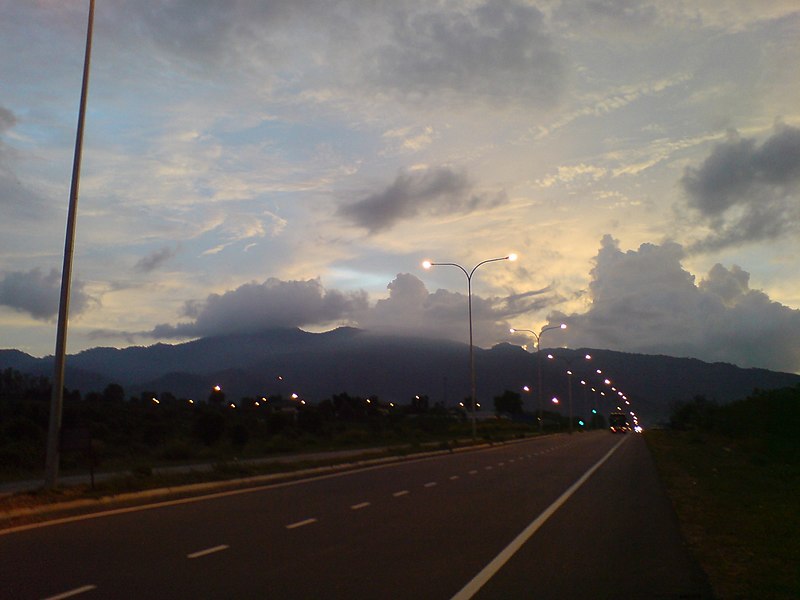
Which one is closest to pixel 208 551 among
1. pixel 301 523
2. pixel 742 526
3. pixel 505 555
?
pixel 301 523

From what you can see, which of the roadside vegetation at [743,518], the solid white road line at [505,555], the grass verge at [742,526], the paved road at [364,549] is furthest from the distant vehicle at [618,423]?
the solid white road line at [505,555]

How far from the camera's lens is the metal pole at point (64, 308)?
62.5 feet

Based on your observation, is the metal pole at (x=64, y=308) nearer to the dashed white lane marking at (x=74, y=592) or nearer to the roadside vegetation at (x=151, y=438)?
the roadside vegetation at (x=151, y=438)

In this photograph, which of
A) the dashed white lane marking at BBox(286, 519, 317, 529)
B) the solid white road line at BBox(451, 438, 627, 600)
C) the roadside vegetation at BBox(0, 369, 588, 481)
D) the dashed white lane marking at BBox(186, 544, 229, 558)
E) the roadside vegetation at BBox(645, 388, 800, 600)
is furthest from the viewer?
the roadside vegetation at BBox(0, 369, 588, 481)

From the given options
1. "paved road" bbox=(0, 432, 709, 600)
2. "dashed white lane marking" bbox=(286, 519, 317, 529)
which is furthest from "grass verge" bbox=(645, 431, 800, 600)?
"dashed white lane marking" bbox=(286, 519, 317, 529)

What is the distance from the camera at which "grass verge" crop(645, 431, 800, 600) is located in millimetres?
10624

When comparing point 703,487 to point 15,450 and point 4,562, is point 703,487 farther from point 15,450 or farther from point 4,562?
point 15,450

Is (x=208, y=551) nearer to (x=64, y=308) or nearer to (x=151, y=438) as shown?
(x=64, y=308)

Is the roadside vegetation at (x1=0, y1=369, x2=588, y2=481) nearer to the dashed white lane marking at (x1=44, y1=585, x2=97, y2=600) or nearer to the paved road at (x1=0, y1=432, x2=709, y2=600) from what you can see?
the paved road at (x1=0, y1=432, x2=709, y2=600)

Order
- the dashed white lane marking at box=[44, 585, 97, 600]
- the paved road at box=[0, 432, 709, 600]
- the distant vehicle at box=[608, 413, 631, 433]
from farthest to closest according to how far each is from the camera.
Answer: the distant vehicle at box=[608, 413, 631, 433]
the paved road at box=[0, 432, 709, 600]
the dashed white lane marking at box=[44, 585, 97, 600]

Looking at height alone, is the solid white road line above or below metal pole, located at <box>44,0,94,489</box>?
below

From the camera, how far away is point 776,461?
46531 mm

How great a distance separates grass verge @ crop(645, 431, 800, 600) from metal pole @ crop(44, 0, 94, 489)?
44.4 feet

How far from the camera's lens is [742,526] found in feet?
53.8
